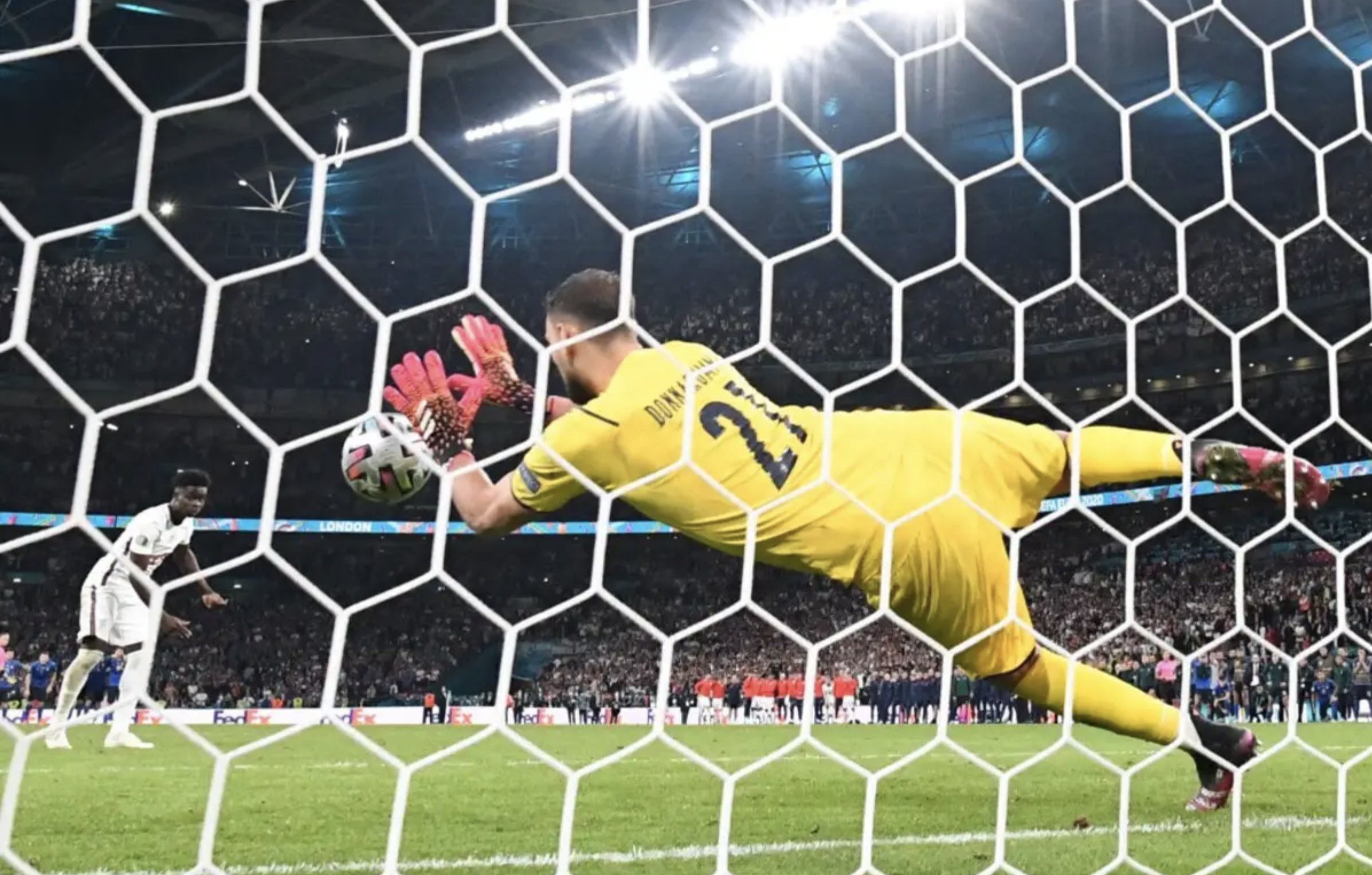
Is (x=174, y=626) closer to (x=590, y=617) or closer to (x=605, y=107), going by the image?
(x=605, y=107)

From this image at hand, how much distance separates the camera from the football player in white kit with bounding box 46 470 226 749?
3.72m

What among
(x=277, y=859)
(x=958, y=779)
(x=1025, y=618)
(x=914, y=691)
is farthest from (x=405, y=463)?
(x=914, y=691)

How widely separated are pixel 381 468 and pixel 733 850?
0.98 metres

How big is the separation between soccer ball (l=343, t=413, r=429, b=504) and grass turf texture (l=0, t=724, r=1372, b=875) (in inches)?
26.2

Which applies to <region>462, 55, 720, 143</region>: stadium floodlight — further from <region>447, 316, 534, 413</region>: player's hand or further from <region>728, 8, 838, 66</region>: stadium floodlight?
<region>447, 316, 534, 413</region>: player's hand

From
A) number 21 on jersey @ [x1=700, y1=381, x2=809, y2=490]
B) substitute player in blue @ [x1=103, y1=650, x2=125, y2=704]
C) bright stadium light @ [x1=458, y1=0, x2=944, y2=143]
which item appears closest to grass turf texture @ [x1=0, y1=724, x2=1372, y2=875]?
number 21 on jersey @ [x1=700, y1=381, x2=809, y2=490]

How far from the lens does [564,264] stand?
16812mm

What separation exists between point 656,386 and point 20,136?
15321 mm

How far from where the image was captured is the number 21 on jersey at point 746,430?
2062mm

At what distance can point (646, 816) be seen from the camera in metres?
2.82

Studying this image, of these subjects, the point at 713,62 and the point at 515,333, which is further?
the point at 713,62

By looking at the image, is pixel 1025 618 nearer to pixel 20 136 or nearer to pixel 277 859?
pixel 277 859

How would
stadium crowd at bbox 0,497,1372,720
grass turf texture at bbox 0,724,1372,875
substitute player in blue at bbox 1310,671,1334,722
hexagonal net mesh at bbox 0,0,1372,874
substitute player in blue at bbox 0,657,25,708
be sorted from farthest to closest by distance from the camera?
stadium crowd at bbox 0,497,1372,720
substitute player in blue at bbox 0,657,25,708
substitute player in blue at bbox 1310,671,1334,722
grass turf texture at bbox 0,724,1372,875
hexagonal net mesh at bbox 0,0,1372,874

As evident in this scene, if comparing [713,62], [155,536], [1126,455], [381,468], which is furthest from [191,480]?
[713,62]
